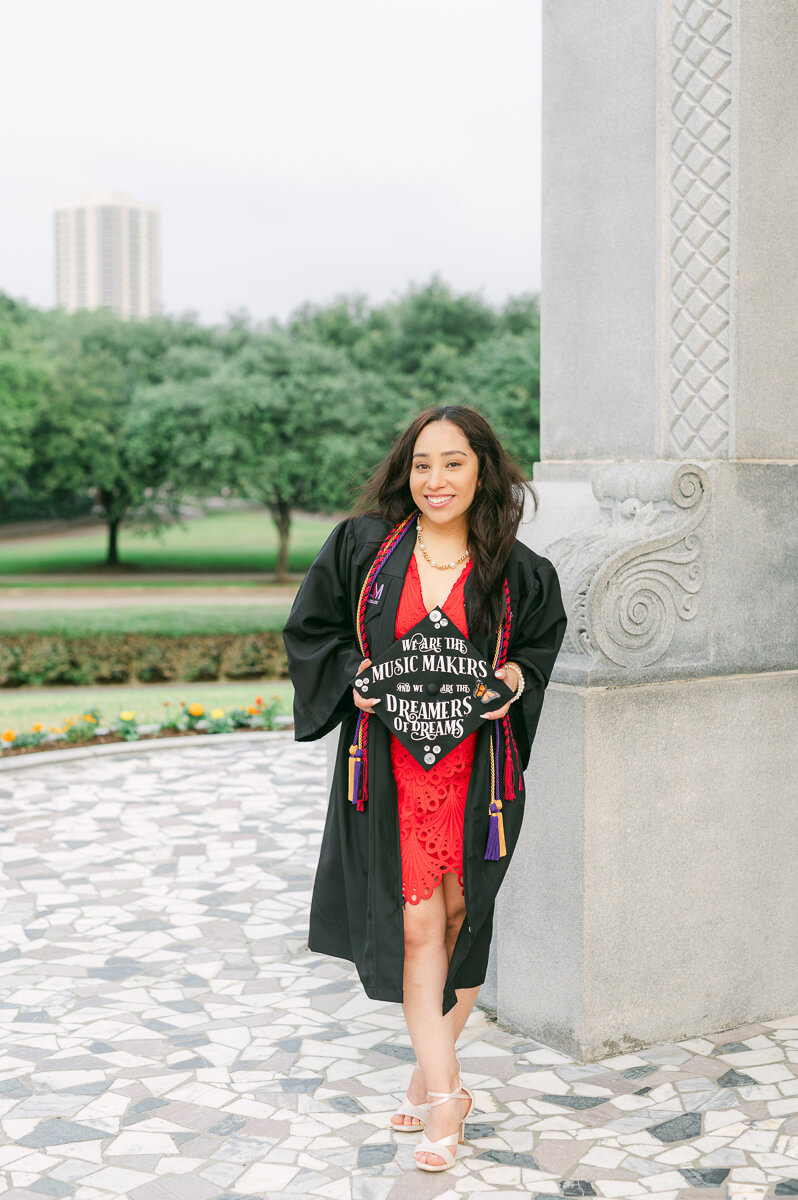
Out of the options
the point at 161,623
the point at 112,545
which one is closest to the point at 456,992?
the point at 161,623

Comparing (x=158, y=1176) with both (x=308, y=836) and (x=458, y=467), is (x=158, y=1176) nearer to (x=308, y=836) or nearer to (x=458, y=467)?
Answer: (x=458, y=467)

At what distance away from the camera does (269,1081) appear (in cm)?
373

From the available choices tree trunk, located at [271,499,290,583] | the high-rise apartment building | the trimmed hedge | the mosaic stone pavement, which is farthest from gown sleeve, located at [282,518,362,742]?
the high-rise apartment building

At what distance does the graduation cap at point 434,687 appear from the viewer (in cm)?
306

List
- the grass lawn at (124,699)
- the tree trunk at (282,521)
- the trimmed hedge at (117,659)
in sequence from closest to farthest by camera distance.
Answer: the grass lawn at (124,699)
the trimmed hedge at (117,659)
the tree trunk at (282,521)

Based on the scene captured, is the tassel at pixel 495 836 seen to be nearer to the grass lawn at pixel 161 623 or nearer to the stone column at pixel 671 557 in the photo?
the stone column at pixel 671 557

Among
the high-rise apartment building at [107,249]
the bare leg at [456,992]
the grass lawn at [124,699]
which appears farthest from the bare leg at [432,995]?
the high-rise apartment building at [107,249]

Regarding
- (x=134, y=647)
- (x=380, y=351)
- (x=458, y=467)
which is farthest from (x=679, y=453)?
(x=380, y=351)

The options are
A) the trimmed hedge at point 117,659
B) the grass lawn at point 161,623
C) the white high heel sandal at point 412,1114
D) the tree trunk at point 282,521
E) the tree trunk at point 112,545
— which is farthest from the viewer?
the tree trunk at point 112,545

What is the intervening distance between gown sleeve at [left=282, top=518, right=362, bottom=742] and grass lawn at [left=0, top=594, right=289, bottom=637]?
11.0 metres

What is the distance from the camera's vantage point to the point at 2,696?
43.1 ft

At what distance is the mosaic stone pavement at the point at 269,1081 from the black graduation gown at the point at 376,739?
0.53 m

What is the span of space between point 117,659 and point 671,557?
35.4ft

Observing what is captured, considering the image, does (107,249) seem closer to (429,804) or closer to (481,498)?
(481,498)
